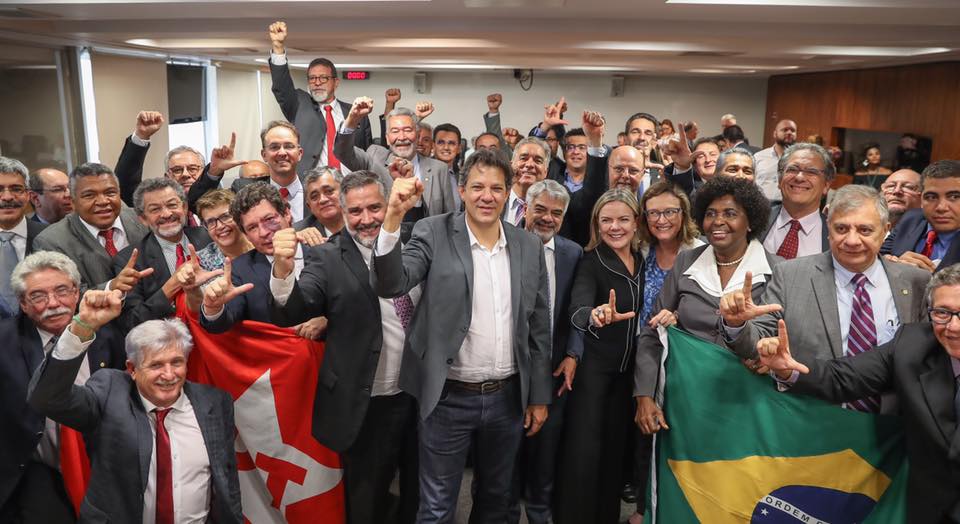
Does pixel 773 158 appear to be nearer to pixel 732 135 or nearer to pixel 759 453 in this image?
pixel 732 135

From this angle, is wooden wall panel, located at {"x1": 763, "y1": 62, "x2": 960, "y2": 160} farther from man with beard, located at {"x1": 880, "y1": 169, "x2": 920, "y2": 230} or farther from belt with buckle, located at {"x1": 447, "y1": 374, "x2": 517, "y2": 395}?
belt with buckle, located at {"x1": 447, "y1": 374, "x2": 517, "y2": 395}

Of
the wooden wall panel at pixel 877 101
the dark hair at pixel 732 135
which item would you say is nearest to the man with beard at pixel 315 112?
the dark hair at pixel 732 135

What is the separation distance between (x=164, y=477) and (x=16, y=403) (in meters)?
0.62

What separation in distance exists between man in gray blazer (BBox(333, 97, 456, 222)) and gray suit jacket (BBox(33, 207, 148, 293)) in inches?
54.2

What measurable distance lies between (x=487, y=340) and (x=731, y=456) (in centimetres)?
100

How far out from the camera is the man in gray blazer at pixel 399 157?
4090mm

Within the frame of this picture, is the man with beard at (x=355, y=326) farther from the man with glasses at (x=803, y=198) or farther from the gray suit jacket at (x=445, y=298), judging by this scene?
the man with glasses at (x=803, y=198)

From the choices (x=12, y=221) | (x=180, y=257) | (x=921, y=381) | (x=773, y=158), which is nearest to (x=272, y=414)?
(x=180, y=257)

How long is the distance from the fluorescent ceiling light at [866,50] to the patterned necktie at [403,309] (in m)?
6.11

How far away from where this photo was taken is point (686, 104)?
42.6 ft

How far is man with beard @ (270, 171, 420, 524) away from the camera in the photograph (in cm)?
262

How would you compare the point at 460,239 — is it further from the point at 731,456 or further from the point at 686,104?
the point at 686,104

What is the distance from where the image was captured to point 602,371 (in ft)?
9.73

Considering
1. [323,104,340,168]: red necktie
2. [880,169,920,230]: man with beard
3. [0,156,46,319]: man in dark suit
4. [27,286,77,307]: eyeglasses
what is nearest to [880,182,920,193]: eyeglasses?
[880,169,920,230]: man with beard
